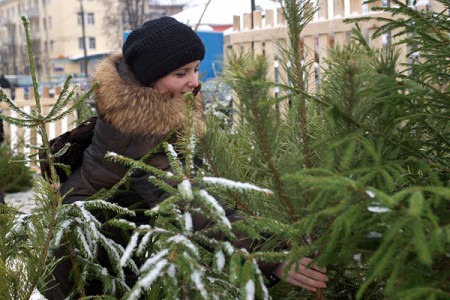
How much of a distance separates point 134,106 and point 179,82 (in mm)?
335

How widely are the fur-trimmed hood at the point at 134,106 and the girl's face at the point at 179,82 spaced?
0.20 ft

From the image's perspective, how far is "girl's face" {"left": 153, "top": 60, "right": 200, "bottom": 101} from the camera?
221cm

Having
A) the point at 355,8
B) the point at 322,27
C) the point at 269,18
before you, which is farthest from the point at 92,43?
the point at 355,8

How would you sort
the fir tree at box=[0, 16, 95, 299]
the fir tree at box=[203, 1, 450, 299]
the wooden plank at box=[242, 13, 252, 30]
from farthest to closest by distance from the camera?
1. the wooden plank at box=[242, 13, 252, 30]
2. the fir tree at box=[0, 16, 95, 299]
3. the fir tree at box=[203, 1, 450, 299]

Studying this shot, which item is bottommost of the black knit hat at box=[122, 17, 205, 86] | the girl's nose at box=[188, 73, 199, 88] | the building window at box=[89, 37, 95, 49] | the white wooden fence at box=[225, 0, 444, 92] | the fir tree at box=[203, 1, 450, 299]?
the fir tree at box=[203, 1, 450, 299]

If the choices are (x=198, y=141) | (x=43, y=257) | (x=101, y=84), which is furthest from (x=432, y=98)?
(x=101, y=84)

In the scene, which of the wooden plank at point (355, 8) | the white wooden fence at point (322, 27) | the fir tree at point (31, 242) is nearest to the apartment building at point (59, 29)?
the white wooden fence at point (322, 27)

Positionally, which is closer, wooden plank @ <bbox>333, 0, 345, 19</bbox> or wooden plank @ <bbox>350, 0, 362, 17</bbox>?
wooden plank @ <bbox>350, 0, 362, 17</bbox>

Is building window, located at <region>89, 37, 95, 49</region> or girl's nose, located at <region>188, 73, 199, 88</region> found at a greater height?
building window, located at <region>89, 37, 95, 49</region>

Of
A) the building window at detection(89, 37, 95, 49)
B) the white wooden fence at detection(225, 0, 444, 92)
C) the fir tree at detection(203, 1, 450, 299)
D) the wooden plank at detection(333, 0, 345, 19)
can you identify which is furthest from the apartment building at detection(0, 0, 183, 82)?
the fir tree at detection(203, 1, 450, 299)

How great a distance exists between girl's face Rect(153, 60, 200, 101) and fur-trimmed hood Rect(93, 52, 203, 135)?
0.06m

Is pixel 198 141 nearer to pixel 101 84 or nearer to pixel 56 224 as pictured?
pixel 56 224

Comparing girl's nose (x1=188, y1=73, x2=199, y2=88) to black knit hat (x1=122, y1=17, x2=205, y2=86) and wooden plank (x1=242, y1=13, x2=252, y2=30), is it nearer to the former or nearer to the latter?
black knit hat (x1=122, y1=17, x2=205, y2=86)

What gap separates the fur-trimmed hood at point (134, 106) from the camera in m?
1.87
